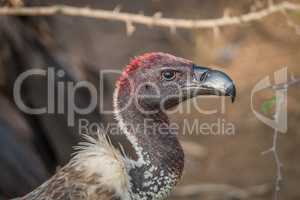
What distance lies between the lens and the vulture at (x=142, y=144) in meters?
4.54

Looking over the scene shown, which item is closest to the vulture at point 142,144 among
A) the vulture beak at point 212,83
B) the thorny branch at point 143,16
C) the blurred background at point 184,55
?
the vulture beak at point 212,83

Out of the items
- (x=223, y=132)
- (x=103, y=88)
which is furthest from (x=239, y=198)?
(x=103, y=88)

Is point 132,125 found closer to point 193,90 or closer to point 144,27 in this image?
point 193,90

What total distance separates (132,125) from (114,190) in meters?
0.46

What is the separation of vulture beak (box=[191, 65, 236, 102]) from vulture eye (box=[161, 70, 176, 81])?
121 mm

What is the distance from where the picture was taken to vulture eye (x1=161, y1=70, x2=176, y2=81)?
4838mm

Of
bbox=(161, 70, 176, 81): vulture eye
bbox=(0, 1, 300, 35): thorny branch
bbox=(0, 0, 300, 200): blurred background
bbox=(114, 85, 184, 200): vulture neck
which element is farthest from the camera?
bbox=(0, 0, 300, 200): blurred background

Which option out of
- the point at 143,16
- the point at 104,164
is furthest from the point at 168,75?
the point at 143,16

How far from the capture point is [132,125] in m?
4.76

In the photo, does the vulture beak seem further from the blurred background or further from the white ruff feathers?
the blurred background

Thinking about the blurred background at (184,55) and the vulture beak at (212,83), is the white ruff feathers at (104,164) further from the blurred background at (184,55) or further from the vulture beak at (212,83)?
the blurred background at (184,55)

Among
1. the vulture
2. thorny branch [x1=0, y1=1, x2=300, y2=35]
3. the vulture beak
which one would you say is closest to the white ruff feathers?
the vulture

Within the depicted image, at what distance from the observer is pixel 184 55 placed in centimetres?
984

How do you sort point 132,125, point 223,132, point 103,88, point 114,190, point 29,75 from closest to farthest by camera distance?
point 114,190
point 132,125
point 29,75
point 103,88
point 223,132
